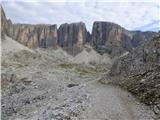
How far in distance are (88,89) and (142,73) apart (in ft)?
20.2

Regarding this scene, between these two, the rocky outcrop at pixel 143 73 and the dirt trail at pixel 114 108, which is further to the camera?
the rocky outcrop at pixel 143 73

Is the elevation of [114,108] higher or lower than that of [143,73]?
lower

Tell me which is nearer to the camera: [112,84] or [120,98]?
[120,98]

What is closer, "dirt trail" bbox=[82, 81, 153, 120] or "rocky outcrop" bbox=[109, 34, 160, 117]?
"dirt trail" bbox=[82, 81, 153, 120]

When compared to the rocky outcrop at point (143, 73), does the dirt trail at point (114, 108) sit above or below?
below

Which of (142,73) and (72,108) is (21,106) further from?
(142,73)

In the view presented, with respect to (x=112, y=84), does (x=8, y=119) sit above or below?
below

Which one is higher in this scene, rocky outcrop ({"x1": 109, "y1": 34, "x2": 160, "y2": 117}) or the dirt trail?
rocky outcrop ({"x1": 109, "y1": 34, "x2": 160, "y2": 117})

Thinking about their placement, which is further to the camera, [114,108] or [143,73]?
[143,73]

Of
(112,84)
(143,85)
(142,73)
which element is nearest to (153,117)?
(143,85)

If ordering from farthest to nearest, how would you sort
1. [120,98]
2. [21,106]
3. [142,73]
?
[21,106] < [142,73] < [120,98]

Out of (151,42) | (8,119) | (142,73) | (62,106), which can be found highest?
(151,42)

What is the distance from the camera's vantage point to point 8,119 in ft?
94.3

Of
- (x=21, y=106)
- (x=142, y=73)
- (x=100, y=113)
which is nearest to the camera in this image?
(x=100, y=113)
